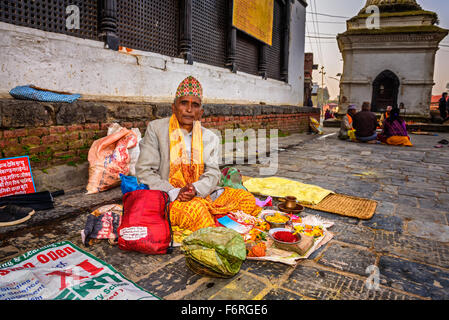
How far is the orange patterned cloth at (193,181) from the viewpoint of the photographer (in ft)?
8.21

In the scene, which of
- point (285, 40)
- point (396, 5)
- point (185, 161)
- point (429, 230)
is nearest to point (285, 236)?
point (185, 161)

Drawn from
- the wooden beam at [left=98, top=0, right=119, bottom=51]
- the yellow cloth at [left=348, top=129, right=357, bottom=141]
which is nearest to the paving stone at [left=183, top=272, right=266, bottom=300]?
the wooden beam at [left=98, top=0, right=119, bottom=51]

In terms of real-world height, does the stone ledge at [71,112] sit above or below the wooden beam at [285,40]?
below

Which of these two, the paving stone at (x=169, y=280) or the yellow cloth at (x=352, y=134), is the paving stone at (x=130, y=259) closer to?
the paving stone at (x=169, y=280)

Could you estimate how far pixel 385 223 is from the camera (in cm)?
286

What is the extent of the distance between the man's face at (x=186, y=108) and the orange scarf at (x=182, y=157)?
0.26ft

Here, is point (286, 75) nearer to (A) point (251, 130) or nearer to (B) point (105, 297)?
(A) point (251, 130)

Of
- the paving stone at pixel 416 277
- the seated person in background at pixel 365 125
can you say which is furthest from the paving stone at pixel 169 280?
the seated person in background at pixel 365 125

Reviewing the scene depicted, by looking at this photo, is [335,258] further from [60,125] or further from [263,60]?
[263,60]

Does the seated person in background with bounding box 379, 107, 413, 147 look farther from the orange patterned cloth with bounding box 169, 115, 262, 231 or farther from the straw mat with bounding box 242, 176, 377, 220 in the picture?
the orange patterned cloth with bounding box 169, 115, 262, 231

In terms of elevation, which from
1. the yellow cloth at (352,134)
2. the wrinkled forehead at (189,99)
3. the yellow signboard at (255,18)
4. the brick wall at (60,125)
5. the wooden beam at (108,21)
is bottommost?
the yellow cloth at (352,134)

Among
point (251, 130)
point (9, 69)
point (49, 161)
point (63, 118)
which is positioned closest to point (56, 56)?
point (9, 69)

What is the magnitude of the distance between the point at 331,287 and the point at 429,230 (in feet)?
5.19
